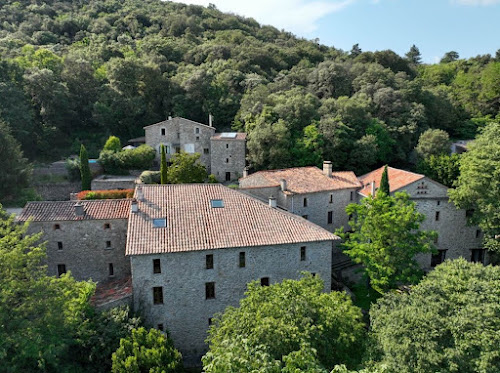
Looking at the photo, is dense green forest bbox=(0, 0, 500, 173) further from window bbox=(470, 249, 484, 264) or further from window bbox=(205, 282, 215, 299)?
window bbox=(205, 282, 215, 299)

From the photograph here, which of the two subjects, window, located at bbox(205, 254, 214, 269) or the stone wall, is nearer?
window, located at bbox(205, 254, 214, 269)

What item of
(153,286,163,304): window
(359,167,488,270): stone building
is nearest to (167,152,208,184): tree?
(153,286,163,304): window

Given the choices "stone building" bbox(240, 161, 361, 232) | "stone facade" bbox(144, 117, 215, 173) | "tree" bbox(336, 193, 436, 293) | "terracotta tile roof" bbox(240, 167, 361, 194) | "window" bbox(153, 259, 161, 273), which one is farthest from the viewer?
"stone facade" bbox(144, 117, 215, 173)

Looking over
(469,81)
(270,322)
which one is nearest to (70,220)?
(270,322)

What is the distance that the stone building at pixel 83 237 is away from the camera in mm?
25328

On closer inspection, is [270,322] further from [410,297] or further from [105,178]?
[105,178]

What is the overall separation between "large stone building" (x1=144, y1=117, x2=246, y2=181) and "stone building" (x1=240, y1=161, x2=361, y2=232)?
8.45m

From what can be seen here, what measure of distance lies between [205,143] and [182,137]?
A: 9.18 ft

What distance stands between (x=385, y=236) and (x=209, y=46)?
185 feet

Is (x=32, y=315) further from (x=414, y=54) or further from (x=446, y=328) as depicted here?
(x=414, y=54)

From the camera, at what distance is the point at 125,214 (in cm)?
2614

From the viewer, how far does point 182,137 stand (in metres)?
44.7

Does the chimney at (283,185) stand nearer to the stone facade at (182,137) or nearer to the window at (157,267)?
the window at (157,267)

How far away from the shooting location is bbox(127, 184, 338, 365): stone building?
22156 mm
